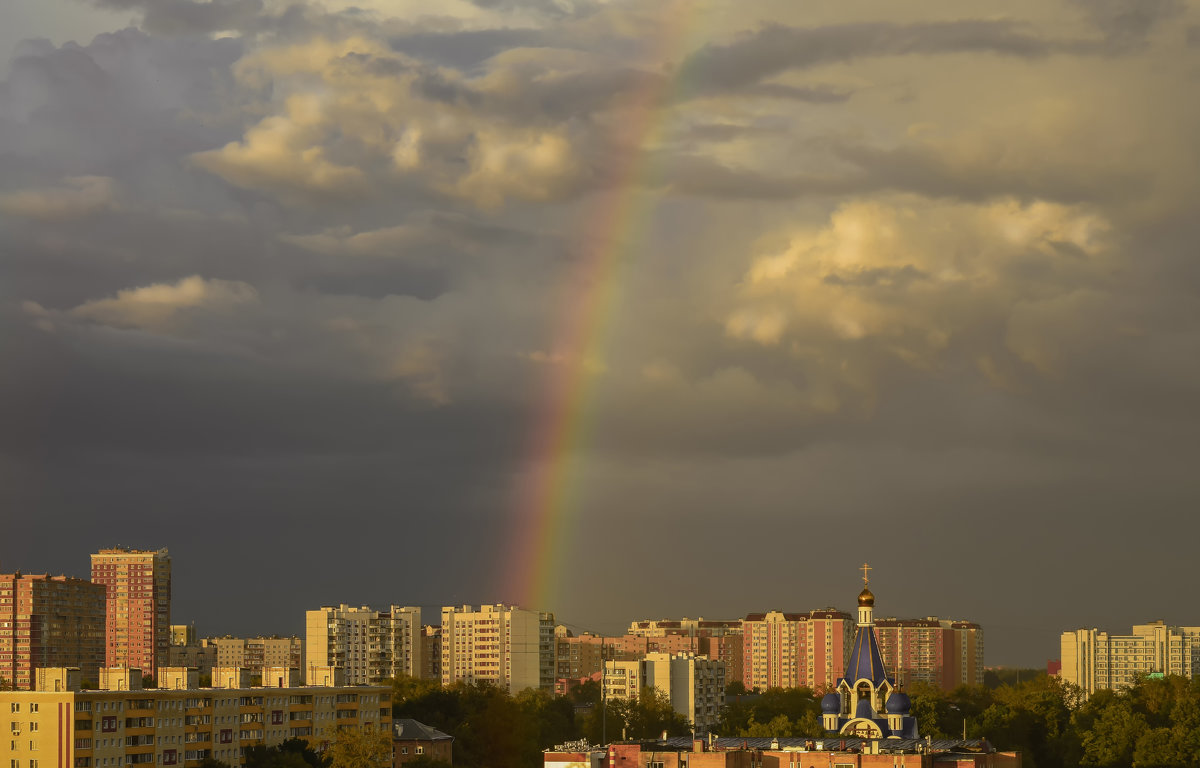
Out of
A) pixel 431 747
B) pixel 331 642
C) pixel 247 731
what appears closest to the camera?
pixel 247 731

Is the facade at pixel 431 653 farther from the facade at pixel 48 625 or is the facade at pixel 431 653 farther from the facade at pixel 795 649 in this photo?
the facade at pixel 795 649

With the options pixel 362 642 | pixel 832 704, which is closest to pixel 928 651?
pixel 362 642

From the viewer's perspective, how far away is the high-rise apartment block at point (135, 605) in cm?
12688

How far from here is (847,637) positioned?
145250 mm

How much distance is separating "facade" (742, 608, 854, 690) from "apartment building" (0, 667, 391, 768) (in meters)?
80.3

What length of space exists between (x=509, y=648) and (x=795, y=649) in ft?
130

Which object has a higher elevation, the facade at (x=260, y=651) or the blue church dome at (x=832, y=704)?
the blue church dome at (x=832, y=704)

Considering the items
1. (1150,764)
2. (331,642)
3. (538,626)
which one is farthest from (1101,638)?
(1150,764)

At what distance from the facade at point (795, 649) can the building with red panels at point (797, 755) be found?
287 feet

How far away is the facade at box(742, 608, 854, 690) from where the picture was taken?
479 ft

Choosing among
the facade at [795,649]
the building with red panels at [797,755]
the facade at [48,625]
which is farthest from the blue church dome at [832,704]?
the facade at [795,649]

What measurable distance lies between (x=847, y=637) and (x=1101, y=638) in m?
36.5

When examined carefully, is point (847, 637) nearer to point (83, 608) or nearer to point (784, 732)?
point (83, 608)

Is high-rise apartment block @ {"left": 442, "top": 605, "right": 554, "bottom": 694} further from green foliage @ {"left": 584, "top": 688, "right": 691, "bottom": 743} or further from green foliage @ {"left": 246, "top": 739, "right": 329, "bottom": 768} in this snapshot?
green foliage @ {"left": 246, "top": 739, "right": 329, "bottom": 768}
